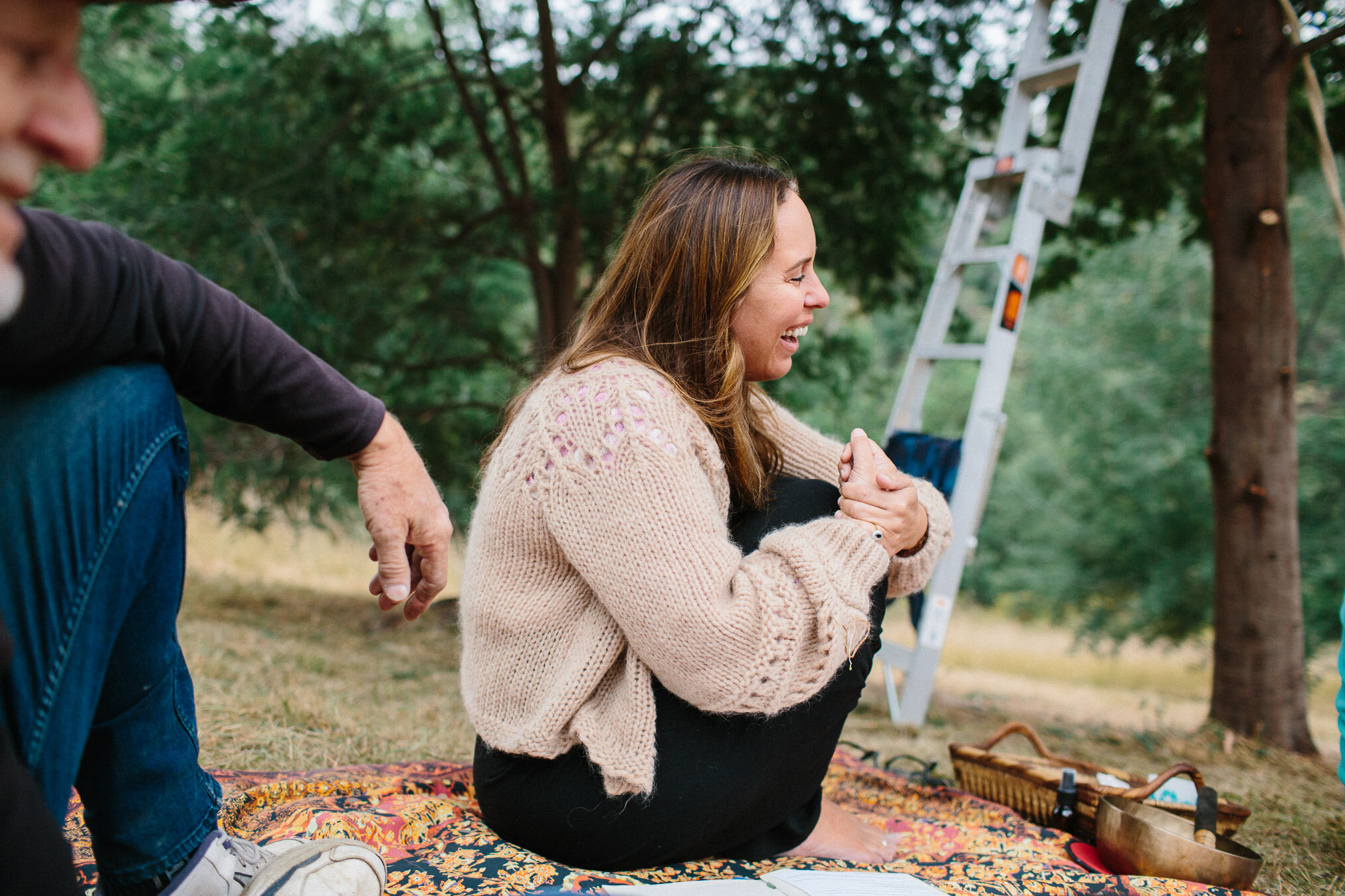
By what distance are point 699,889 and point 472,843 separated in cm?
46

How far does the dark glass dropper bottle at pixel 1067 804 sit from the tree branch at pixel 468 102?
14.6 feet

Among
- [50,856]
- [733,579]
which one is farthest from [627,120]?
Answer: [50,856]

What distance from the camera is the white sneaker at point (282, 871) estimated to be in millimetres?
1205

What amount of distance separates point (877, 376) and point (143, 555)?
6714 millimetres

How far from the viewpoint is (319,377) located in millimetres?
1195

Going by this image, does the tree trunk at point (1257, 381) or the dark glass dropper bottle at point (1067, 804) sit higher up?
the tree trunk at point (1257, 381)

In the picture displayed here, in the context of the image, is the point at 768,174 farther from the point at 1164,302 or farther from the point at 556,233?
the point at 1164,302

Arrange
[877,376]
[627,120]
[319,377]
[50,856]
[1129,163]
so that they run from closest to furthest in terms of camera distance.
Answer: [50,856] < [319,377] < [1129,163] < [627,120] < [877,376]

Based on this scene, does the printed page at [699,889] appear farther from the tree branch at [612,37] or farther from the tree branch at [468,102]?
the tree branch at [612,37]

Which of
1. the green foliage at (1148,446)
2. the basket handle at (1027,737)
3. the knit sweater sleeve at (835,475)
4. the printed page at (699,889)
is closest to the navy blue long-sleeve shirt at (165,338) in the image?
the printed page at (699,889)

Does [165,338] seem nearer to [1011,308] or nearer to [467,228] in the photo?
[1011,308]

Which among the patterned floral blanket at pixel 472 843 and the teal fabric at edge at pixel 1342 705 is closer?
the patterned floral blanket at pixel 472 843

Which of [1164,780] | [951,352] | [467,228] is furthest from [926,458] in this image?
[467,228]

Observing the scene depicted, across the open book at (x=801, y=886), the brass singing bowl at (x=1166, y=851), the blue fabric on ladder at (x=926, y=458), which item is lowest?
the open book at (x=801, y=886)
